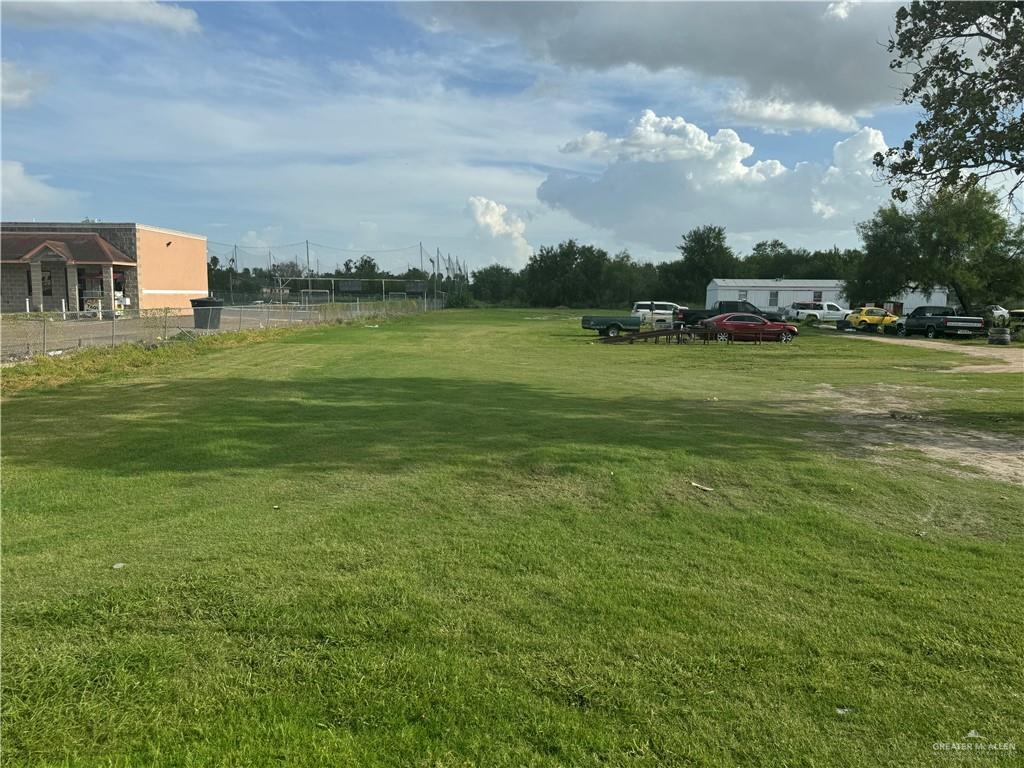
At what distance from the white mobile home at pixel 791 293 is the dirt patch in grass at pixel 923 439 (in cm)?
5593

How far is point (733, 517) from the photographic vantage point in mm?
6211

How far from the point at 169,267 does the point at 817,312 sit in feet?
169

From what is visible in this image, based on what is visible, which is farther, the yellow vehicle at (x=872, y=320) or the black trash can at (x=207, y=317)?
the yellow vehicle at (x=872, y=320)

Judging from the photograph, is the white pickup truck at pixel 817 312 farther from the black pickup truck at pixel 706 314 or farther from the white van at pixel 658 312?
the white van at pixel 658 312

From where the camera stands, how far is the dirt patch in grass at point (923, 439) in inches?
331

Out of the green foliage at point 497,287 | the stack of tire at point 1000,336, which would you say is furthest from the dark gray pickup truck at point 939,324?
the green foliage at point 497,287

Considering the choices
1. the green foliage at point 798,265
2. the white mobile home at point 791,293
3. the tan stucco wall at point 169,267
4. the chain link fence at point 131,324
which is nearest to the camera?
the chain link fence at point 131,324

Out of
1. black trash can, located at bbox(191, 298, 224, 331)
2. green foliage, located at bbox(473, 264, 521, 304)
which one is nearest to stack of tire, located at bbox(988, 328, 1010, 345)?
black trash can, located at bbox(191, 298, 224, 331)

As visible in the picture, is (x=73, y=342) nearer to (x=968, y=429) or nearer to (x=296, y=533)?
(x=296, y=533)

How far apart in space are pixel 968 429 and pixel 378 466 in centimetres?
892

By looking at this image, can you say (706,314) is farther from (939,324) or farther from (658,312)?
(939,324)

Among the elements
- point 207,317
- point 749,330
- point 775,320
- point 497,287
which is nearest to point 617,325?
point 749,330

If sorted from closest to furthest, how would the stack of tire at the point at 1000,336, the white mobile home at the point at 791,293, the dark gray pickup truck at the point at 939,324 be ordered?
the stack of tire at the point at 1000,336 < the dark gray pickup truck at the point at 939,324 < the white mobile home at the point at 791,293

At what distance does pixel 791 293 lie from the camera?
67188 mm
